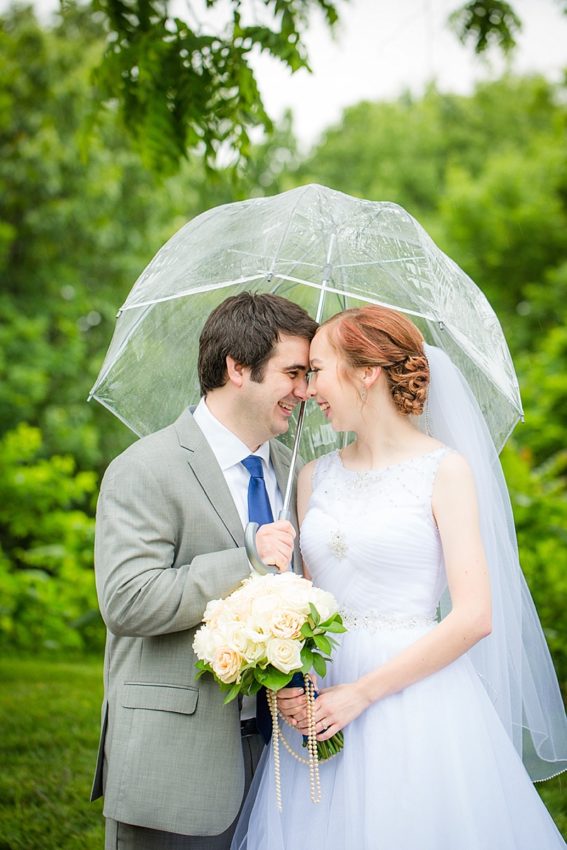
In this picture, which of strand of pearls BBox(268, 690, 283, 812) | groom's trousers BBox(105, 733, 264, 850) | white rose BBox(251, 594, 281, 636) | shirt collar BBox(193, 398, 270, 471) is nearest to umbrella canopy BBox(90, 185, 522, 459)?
shirt collar BBox(193, 398, 270, 471)

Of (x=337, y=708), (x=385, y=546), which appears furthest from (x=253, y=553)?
(x=337, y=708)

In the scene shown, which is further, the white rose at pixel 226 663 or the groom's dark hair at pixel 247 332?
the groom's dark hair at pixel 247 332

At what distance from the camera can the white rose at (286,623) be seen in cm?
253

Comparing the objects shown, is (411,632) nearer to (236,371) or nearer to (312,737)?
(312,737)

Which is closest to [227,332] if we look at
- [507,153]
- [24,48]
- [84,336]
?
[24,48]

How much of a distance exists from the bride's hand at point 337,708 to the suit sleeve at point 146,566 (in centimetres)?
49

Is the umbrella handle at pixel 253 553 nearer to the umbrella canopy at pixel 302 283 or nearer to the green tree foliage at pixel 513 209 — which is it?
the umbrella canopy at pixel 302 283

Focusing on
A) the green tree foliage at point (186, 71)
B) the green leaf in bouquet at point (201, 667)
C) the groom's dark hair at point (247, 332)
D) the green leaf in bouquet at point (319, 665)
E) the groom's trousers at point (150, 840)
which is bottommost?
the groom's trousers at point (150, 840)

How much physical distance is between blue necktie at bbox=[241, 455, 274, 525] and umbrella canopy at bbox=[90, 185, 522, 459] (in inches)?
24.6

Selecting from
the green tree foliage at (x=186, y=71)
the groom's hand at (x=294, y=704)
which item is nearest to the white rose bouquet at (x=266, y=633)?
the groom's hand at (x=294, y=704)

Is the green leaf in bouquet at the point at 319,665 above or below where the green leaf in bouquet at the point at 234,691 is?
above

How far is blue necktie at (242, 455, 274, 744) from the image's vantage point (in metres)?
3.10

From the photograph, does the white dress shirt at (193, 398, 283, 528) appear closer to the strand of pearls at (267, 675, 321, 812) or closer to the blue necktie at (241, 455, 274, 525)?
the blue necktie at (241, 455, 274, 525)

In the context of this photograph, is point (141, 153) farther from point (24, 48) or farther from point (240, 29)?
point (24, 48)
